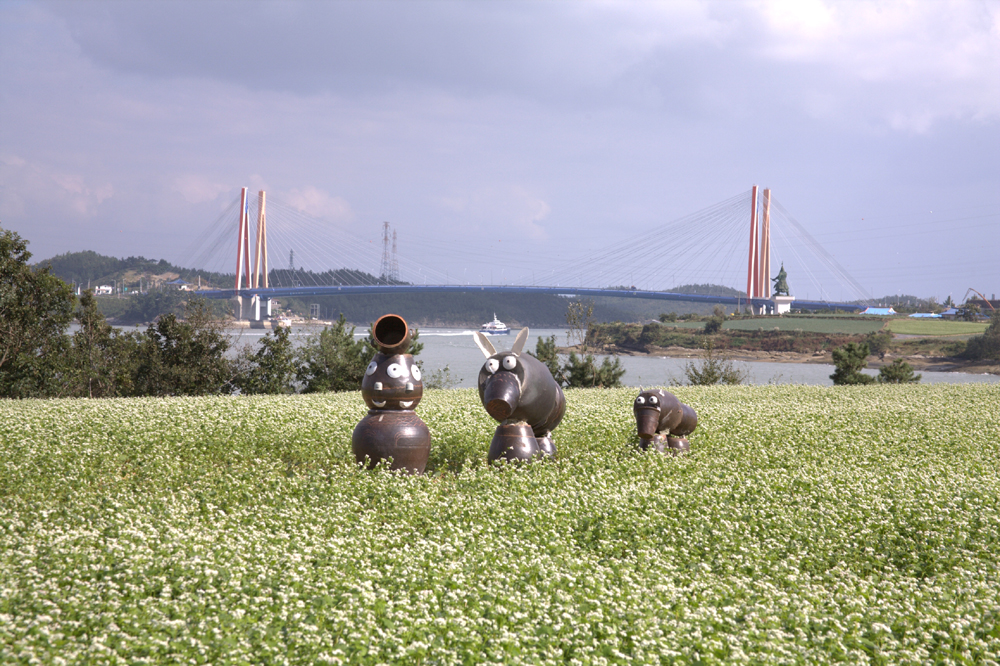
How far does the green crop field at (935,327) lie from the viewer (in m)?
34.2

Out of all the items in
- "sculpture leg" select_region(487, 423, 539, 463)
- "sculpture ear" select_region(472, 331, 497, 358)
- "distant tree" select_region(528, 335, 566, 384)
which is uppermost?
"sculpture ear" select_region(472, 331, 497, 358)

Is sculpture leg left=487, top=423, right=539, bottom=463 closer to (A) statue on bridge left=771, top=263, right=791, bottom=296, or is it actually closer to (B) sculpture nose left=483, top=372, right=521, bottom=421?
(B) sculpture nose left=483, top=372, right=521, bottom=421

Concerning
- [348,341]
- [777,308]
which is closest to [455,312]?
[777,308]

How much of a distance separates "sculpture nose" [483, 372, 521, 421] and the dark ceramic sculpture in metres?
0.74

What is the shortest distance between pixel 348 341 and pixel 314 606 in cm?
1538

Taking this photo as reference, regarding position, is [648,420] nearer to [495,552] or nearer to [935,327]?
[495,552]

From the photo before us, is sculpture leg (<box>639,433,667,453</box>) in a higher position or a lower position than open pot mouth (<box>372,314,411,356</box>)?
lower

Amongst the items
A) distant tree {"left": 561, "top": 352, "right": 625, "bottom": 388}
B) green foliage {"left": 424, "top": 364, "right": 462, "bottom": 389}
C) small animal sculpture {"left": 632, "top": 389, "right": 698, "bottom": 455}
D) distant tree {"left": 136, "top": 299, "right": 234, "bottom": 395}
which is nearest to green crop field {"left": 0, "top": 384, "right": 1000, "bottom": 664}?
small animal sculpture {"left": 632, "top": 389, "right": 698, "bottom": 455}

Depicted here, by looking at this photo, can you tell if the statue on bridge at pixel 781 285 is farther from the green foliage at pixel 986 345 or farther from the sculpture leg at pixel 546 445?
the sculpture leg at pixel 546 445

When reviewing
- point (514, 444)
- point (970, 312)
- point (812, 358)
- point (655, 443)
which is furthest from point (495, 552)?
point (970, 312)

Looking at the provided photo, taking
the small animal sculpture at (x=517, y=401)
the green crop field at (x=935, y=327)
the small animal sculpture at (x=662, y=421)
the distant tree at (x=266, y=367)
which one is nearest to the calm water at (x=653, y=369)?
the distant tree at (x=266, y=367)

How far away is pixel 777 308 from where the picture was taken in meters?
35.3

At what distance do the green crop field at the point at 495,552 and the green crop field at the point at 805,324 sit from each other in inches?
998

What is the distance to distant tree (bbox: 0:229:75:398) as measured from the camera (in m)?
14.1
